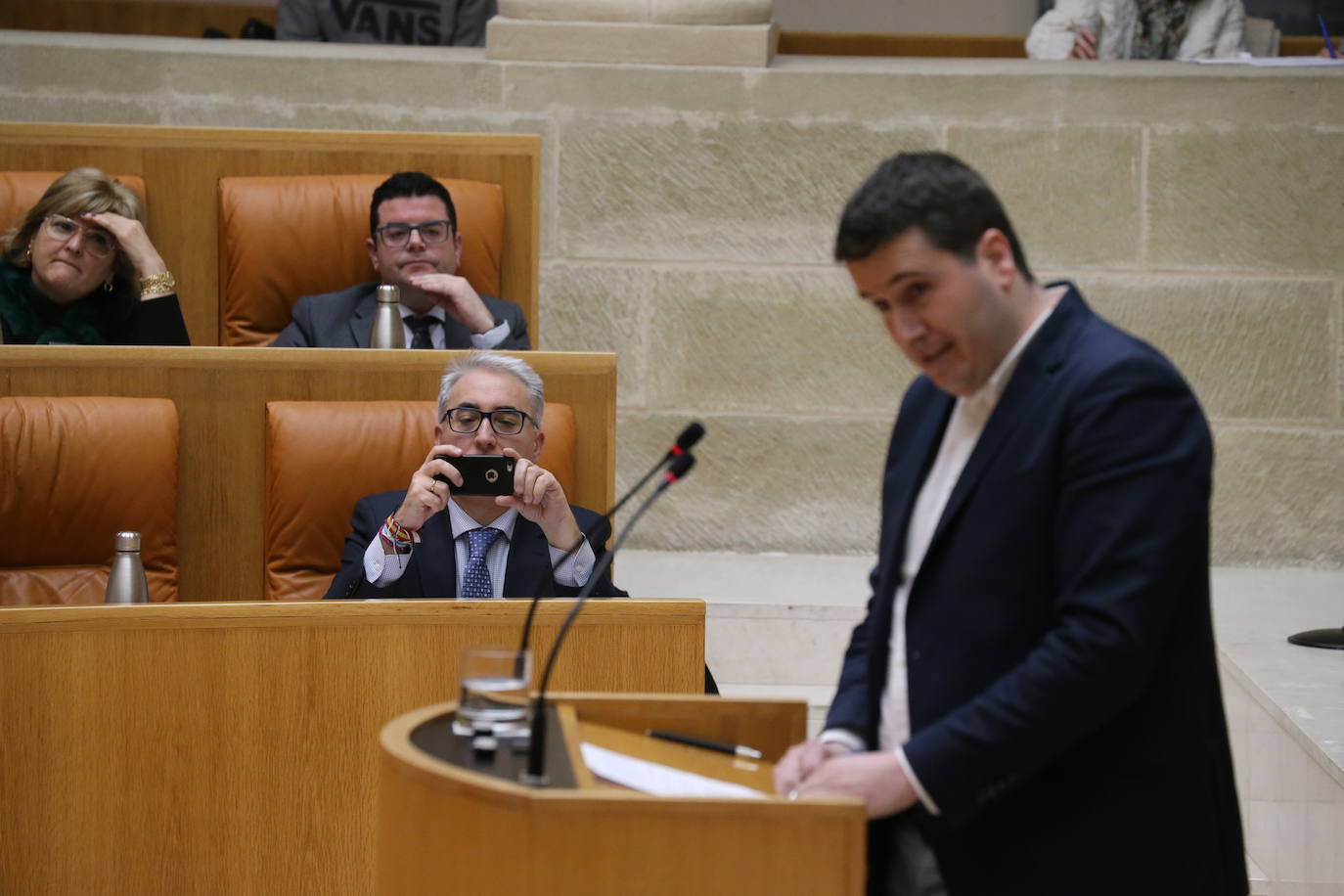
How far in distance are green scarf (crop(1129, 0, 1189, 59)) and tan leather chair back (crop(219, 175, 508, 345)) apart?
1938 millimetres

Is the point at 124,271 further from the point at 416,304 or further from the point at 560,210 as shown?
the point at 560,210

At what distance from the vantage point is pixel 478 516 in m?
2.49

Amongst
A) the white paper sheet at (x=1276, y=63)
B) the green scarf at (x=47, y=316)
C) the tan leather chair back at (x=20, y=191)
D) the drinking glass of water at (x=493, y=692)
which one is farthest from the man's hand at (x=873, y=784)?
the white paper sheet at (x=1276, y=63)

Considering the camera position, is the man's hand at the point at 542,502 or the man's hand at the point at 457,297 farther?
the man's hand at the point at 457,297

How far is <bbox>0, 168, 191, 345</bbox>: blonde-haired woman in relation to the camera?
3.04m

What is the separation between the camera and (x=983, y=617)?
4.02 ft

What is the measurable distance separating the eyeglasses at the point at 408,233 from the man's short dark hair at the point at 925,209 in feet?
6.64

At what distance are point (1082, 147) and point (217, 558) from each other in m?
2.22

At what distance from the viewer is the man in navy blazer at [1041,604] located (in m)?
1.16

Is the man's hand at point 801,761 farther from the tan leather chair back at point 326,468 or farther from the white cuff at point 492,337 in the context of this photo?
the white cuff at point 492,337

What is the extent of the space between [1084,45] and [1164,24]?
273 mm


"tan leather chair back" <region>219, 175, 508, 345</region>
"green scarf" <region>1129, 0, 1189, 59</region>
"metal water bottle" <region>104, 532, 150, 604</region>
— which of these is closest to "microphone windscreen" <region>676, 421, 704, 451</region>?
"metal water bottle" <region>104, 532, 150, 604</region>

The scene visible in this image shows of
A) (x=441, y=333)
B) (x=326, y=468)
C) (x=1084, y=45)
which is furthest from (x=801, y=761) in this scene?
(x=1084, y=45)

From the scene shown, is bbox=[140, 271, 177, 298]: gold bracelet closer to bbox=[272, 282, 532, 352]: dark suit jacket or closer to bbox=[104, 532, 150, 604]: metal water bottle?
bbox=[272, 282, 532, 352]: dark suit jacket
